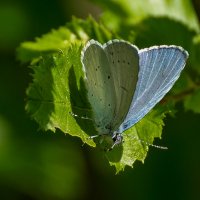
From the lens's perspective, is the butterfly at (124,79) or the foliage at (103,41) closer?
the foliage at (103,41)

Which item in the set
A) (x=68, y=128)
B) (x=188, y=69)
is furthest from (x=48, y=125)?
(x=188, y=69)

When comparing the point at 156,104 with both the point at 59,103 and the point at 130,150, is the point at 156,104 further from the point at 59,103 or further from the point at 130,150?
the point at 59,103

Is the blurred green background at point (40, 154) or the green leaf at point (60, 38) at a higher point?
the green leaf at point (60, 38)

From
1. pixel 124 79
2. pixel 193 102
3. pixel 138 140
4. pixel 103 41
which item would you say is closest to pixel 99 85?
pixel 124 79

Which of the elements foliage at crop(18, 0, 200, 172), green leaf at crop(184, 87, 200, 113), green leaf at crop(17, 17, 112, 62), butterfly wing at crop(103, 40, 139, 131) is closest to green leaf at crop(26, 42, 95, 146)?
foliage at crop(18, 0, 200, 172)

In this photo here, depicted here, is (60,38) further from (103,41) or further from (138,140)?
(138,140)

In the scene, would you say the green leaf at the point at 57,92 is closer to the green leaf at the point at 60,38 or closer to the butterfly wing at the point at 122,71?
the butterfly wing at the point at 122,71

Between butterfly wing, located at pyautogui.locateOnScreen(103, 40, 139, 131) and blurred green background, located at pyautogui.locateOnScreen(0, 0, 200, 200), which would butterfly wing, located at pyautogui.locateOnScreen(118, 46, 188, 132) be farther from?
Answer: blurred green background, located at pyautogui.locateOnScreen(0, 0, 200, 200)

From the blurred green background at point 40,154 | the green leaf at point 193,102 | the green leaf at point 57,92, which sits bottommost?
the blurred green background at point 40,154

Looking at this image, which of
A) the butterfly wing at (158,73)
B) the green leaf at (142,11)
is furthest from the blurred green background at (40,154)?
the butterfly wing at (158,73)
